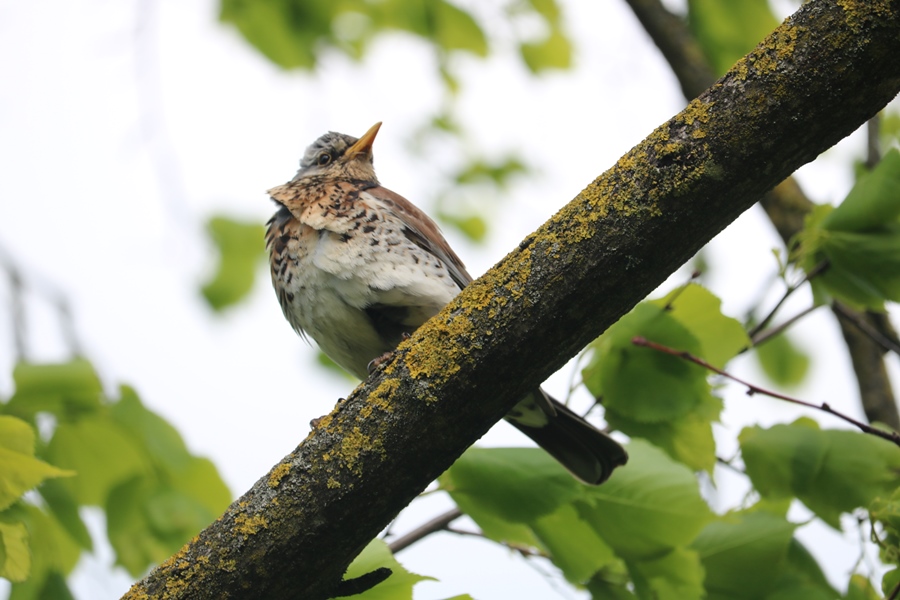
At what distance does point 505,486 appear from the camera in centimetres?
279

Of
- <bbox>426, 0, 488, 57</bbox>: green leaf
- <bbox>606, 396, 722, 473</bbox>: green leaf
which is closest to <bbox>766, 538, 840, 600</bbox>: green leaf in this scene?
<bbox>606, 396, 722, 473</bbox>: green leaf

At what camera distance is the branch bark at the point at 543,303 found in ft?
6.11

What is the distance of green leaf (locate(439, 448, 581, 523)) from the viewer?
110 inches

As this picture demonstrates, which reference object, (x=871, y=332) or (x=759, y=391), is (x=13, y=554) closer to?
(x=759, y=391)

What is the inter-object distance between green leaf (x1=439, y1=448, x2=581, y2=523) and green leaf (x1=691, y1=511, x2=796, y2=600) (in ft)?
1.61

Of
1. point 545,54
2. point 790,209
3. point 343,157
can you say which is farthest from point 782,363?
point 343,157

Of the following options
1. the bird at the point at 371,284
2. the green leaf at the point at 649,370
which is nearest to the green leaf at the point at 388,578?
the green leaf at the point at 649,370

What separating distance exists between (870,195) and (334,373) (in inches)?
179

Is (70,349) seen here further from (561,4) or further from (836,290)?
(561,4)

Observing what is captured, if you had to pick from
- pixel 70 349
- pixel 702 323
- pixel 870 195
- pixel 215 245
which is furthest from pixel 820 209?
pixel 215 245

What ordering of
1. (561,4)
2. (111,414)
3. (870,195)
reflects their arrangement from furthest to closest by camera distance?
(561,4)
(111,414)
(870,195)

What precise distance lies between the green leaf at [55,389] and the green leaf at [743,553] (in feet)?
7.43

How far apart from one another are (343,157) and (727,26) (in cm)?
216

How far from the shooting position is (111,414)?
346 centimetres
